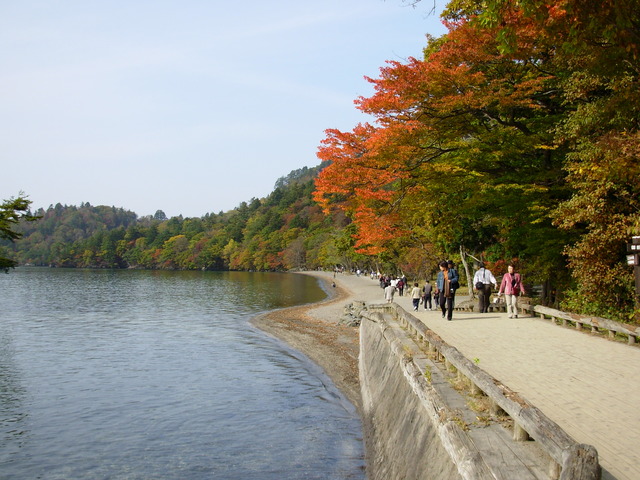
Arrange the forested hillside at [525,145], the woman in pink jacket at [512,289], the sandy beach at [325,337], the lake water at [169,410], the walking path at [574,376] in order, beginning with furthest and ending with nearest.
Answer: the sandy beach at [325,337] → the woman in pink jacket at [512,289] → the forested hillside at [525,145] → the lake water at [169,410] → the walking path at [574,376]

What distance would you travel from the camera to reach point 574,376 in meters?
8.58

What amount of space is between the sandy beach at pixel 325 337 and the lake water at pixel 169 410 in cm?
61

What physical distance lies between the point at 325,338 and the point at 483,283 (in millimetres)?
10244

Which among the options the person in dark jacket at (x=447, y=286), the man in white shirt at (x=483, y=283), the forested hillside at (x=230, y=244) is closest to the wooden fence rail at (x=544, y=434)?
the person in dark jacket at (x=447, y=286)

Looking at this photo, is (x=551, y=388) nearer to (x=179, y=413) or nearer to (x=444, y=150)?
(x=179, y=413)

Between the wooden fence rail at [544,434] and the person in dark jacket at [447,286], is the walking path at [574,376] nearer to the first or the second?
the wooden fence rail at [544,434]

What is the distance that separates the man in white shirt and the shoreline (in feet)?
16.1

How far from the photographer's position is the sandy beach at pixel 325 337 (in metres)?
18.2

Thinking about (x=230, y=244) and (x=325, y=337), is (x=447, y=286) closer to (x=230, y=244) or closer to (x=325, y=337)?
(x=325, y=337)

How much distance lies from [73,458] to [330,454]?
533 cm

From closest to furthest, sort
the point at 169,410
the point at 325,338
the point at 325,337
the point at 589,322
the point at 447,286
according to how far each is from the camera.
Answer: the point at 589,322 < the point at 169,410 < the point at 447,286 < the point at 325,338 < the point at 325,337

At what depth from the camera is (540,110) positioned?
18094 millimetres

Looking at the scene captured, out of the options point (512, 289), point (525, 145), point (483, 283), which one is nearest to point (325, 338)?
point (483, 283)

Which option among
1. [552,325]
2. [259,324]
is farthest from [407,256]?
[552,325]
